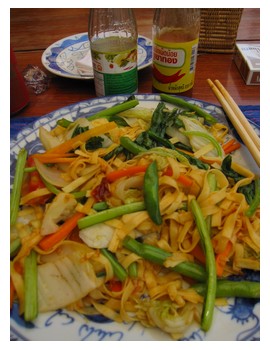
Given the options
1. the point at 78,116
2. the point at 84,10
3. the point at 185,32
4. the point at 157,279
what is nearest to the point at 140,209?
the point at 157,279

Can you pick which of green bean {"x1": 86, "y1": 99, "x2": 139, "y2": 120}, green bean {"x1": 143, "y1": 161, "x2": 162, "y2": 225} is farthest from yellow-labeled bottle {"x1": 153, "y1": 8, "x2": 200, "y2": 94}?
green bean {"x1": 143, "y1": 161, "x2": 162, "y2": 225}

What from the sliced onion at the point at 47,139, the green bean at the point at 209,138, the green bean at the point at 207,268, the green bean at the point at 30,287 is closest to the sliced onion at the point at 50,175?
the sliced onion at the point at 47,139

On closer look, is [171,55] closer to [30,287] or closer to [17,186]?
[17,186]

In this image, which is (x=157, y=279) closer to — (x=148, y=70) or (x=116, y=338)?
(x=116, y=338)

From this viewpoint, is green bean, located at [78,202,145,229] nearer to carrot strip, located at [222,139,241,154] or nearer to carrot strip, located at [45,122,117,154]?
carrot strip, located at [45,122,117,154]

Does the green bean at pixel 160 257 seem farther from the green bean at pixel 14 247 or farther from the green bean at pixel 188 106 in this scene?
the green bean at pixel 188 106
